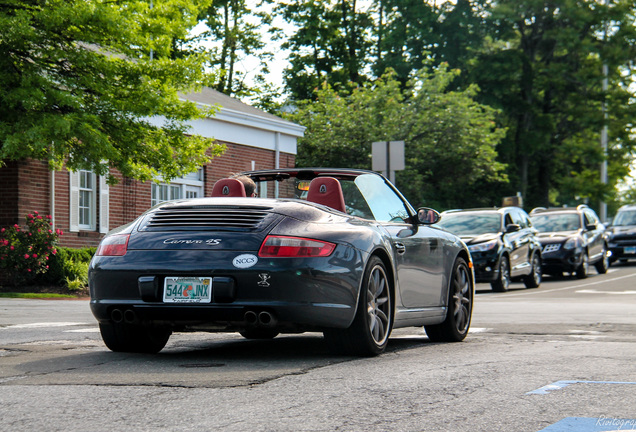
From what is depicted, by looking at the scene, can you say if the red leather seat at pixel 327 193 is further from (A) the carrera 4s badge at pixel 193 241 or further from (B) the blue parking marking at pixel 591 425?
(B) the blue parking marking at pixel 591 425

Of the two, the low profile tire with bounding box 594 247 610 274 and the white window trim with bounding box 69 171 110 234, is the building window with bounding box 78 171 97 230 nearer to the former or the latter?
the white window trim with bounding box 69 171 110 234

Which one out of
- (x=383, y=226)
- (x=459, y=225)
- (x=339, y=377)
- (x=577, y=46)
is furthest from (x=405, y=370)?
(x=577, y=46)

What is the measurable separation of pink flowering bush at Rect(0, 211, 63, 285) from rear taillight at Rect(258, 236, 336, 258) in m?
14.3

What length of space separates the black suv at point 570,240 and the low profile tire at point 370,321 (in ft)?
61.7

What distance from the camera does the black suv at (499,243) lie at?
20.2 m

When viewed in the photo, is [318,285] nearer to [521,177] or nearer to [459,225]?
[459,225]

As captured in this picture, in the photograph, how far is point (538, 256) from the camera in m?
23.0

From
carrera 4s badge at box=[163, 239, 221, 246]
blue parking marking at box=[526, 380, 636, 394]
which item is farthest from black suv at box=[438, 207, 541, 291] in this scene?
blue parking marking at box=[526, 380, 636, 394]

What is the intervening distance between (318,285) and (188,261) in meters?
0.90

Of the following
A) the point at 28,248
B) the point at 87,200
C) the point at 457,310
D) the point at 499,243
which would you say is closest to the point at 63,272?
the point at 28,248

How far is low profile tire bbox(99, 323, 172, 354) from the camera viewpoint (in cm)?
737

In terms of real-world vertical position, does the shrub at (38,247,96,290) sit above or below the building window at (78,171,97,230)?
below

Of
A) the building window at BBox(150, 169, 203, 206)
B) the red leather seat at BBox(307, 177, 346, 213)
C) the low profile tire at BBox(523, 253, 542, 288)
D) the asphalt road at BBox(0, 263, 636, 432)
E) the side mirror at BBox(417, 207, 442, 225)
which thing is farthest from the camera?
the building window at BBox(150, 169, 203, 206)

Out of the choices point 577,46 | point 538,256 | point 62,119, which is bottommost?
point 538,256
